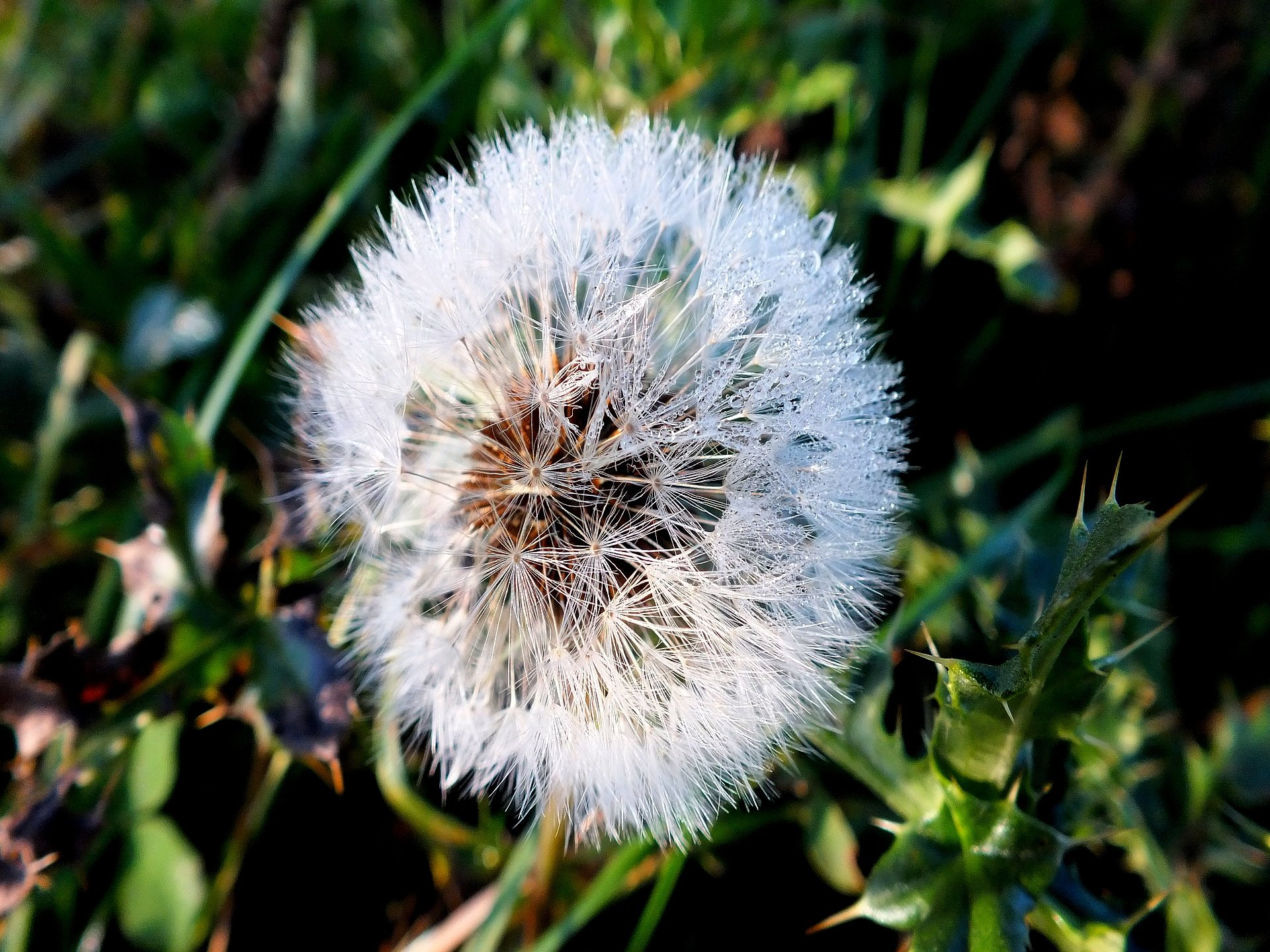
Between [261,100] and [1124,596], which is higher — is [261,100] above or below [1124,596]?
above

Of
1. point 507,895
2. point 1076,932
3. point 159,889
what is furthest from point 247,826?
point 1076,932

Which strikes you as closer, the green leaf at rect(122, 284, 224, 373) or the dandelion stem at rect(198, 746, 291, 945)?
the dandelion stem at rect(198, 746, 291, 945)

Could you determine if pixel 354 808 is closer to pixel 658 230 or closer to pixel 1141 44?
pixel 658 230

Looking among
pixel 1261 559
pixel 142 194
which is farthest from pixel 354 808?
pixel 1261 559

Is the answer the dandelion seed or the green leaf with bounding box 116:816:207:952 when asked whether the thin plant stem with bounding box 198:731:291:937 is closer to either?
the green leaf with bounding box 116:816:207:952

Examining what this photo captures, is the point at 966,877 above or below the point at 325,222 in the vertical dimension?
below

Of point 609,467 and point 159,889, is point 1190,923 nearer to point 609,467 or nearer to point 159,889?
point 609,467

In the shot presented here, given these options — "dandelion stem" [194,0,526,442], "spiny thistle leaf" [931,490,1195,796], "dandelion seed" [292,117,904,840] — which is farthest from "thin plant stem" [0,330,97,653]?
"spiny thistle leaf" [931,490,1195,796]
